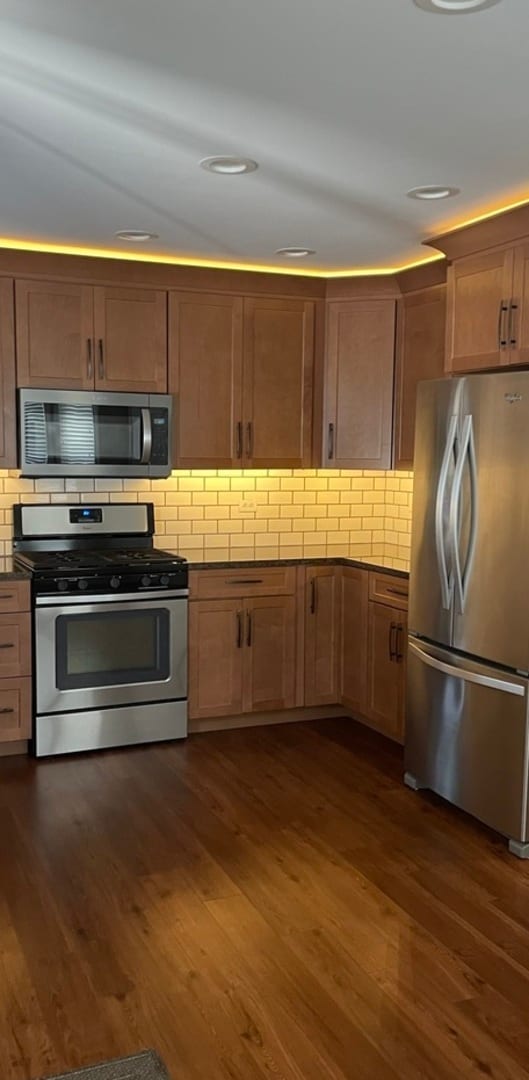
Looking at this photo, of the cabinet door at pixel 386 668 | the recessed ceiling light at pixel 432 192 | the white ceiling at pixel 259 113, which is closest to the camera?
the white ceiling at pixel 259 113

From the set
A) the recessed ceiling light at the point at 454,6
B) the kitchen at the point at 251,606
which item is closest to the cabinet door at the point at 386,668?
the kitchen at the point at 251,606

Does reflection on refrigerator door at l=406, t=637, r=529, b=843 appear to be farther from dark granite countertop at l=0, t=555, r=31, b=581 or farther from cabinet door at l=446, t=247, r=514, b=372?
dark granite countertop at l=0, t=555, r=31, b=581

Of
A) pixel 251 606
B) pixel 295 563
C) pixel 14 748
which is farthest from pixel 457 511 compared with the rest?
pixel 14 748

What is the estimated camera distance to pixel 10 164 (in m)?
3.11

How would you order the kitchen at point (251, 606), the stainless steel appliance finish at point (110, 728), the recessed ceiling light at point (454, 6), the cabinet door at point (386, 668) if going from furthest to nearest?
the cabinet door at point (386, 668) → the stainless steel appliance finish at point (110, 728) → the kitchen at point (251, 606) → the recessed ceiling light at point (454, 6)

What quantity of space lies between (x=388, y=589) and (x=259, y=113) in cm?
263

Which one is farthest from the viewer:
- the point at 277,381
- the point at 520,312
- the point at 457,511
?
the point at 277,381

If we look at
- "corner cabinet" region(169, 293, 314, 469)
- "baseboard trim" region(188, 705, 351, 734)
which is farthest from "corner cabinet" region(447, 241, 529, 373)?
"baseboard trim" region(188, 705, 351, 734)

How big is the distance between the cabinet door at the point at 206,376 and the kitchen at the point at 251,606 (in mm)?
16

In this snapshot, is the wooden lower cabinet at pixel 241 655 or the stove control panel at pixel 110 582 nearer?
the stove control panel at pixel 110 582

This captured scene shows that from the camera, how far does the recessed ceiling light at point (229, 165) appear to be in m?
3.05

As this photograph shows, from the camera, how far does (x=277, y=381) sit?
5082 millimetres

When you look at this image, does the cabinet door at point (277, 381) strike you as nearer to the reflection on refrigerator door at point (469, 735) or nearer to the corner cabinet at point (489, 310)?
the corner cabinet at point (489, 310)

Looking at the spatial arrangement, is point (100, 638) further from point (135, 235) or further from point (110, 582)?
point (135, 235)
